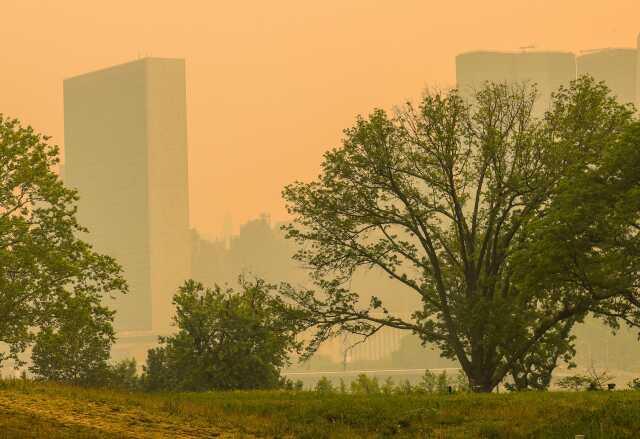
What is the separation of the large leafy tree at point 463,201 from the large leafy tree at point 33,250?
9377mm

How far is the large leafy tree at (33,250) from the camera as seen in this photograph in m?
46.1

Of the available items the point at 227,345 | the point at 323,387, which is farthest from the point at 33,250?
the point at 323,387

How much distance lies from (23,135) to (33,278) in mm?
6680

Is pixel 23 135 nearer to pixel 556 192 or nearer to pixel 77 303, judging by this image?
pixel 77 303

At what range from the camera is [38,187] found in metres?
48.8

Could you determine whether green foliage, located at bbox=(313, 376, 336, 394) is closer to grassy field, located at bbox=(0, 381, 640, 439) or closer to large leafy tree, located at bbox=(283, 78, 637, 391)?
large leafy tree, located at bbox=(283, 78, 637, 391)

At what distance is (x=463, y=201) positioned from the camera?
4656 cm

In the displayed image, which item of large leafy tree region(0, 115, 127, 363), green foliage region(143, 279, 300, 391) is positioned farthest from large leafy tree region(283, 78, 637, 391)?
large leafy tree region(0, 115, 127, 363)

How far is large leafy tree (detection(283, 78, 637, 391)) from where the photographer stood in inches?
1670

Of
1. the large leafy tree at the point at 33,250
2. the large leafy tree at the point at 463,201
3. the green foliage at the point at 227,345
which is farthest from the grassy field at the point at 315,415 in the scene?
the green foliage at the point at 227,345

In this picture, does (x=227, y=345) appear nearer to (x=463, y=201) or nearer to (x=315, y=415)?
(x=463, y=201)

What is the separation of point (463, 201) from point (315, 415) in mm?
20470

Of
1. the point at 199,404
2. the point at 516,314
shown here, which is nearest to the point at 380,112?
the point at 516,314

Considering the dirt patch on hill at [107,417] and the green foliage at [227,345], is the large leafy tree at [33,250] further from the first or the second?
the dirt patch on hill at [107,417]
